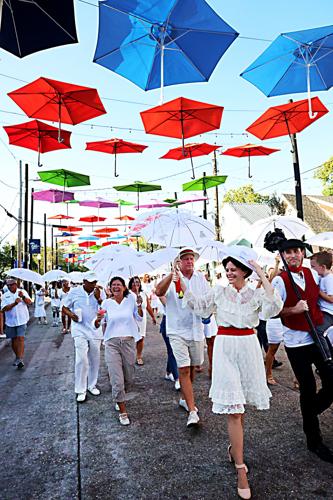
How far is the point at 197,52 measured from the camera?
20.8 ft

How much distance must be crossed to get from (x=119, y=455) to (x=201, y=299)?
1751mm

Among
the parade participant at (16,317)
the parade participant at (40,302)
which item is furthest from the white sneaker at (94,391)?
the parade participant at (40,302)

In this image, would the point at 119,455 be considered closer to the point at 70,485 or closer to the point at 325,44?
the point at 70,485

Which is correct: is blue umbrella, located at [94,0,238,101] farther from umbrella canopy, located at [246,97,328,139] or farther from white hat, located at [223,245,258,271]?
white hat, located at [223,245,258,271]

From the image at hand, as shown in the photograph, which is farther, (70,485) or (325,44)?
(325,44)

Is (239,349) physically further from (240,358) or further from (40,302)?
(40,302)

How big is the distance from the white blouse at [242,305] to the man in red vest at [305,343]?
23.9 inches

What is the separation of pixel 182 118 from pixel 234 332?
6.06m

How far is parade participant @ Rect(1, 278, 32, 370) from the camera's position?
8.18m

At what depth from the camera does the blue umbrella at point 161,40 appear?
214 inches

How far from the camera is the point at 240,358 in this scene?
3105 mm

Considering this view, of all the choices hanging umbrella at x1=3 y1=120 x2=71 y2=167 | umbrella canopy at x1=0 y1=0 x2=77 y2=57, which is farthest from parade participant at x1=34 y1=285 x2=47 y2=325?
umbrella canopy at x1=0 y1=0 x2=77 y2=57

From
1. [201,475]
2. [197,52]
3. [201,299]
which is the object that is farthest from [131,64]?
[201,475]

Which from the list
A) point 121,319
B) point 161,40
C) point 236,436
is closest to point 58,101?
point 161,40
